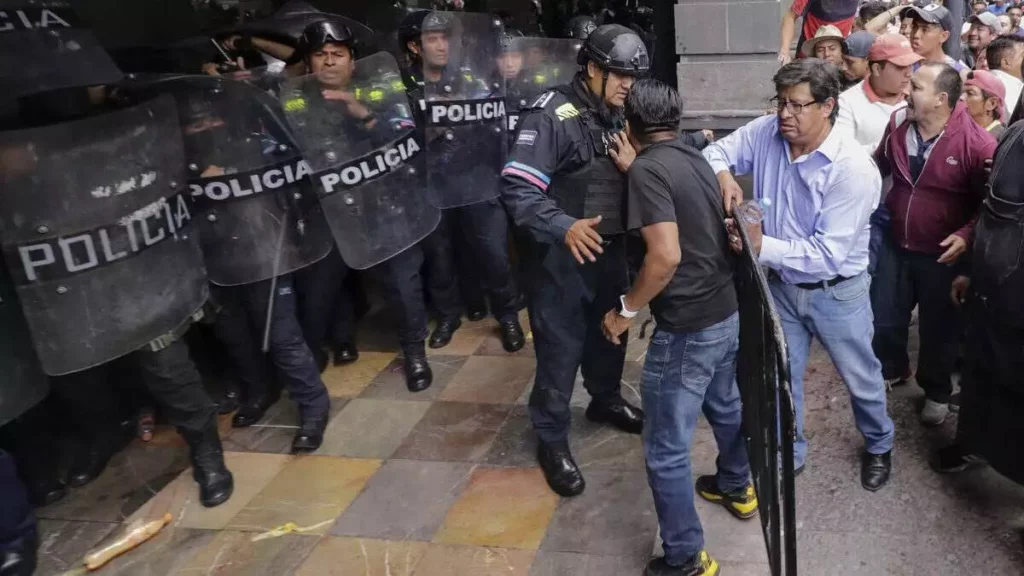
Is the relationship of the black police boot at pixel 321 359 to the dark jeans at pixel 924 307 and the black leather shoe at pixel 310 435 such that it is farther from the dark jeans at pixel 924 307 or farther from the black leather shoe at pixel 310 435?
the dark jeans at pixel 924 307

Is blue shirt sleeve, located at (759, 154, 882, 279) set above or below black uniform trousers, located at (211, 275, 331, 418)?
above

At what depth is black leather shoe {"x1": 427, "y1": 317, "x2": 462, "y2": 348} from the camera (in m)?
→ 5.26

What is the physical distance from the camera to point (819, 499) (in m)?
3.43

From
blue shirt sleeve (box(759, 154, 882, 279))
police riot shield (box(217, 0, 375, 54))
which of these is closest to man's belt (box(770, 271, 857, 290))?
blue shirt sleeve (box(759, 154, 882, 279))

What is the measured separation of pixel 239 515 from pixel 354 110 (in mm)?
1984

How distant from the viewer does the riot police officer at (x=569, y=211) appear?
10.5ft

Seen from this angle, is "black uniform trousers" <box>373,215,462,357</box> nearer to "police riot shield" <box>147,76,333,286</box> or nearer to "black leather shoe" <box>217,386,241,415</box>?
"police riot shield" <box>147,76,333,286</box>

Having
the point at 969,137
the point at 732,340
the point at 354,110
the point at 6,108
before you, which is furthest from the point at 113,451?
the point at 969,137

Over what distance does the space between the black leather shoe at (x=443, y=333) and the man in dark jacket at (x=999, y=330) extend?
9.94ft

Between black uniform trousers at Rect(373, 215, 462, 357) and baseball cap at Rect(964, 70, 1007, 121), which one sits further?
black uniform trousers at Rect(373, 215, 462, 357)

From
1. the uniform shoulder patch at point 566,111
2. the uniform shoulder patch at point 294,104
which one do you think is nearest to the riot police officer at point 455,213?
the uniform shoulder patch at point 294,104

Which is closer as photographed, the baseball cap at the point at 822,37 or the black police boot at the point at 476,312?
the baseball cap at the point at 822,37

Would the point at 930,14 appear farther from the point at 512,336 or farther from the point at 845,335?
the point at 512,336

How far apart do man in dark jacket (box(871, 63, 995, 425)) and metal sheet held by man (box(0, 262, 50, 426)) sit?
12.5 ft
